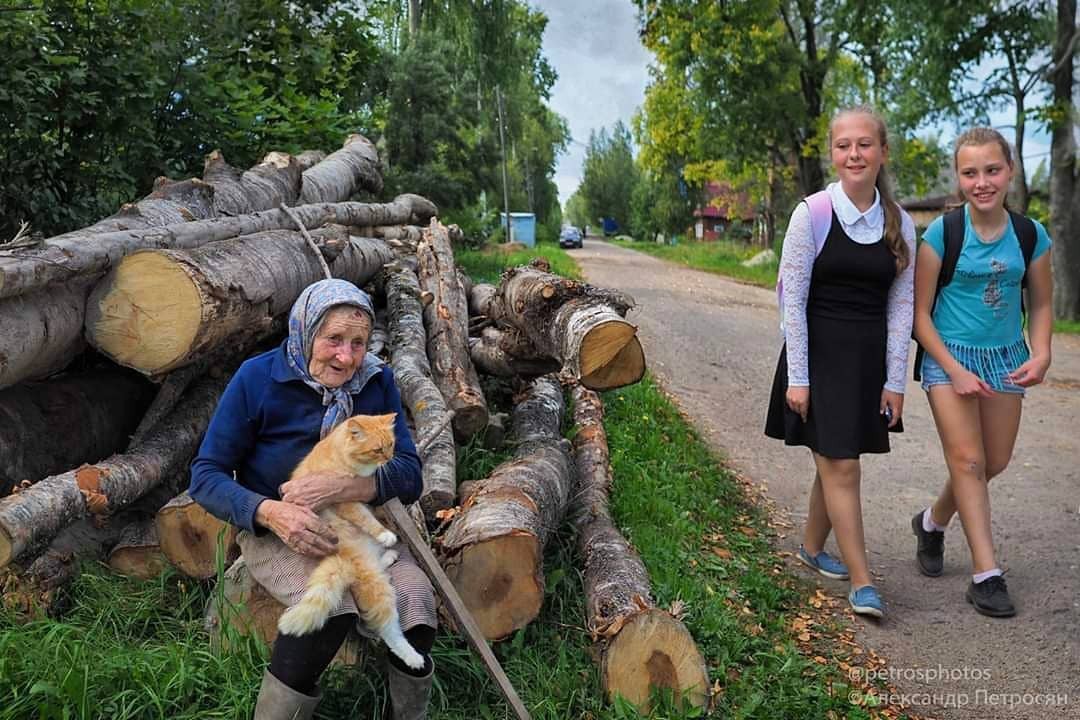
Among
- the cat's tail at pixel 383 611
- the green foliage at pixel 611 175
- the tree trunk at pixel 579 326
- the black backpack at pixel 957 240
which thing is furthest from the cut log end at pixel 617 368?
the green foliage at pixel 611 175

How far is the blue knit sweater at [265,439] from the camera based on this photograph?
2611 millimetres

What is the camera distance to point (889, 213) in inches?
151

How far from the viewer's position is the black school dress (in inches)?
150

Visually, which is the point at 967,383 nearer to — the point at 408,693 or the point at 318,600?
the point at 408,693

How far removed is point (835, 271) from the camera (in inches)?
151

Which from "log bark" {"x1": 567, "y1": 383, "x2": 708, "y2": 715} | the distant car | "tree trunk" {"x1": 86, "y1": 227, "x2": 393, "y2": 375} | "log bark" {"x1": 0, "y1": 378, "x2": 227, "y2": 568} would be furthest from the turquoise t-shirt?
the distant car

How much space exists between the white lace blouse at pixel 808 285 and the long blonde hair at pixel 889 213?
0.08 ft

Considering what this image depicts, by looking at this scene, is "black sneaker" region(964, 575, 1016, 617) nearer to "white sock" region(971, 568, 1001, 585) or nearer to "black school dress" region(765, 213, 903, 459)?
"white sock" region(971, 568, 1001, 585)

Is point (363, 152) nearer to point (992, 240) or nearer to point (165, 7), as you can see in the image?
point (165, 7)

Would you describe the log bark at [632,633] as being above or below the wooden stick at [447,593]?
below

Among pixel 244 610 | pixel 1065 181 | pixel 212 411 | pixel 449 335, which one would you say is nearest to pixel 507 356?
pixel 449 335

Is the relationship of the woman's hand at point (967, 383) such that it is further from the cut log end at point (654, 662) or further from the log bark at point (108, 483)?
the log bark at point (108, 483)

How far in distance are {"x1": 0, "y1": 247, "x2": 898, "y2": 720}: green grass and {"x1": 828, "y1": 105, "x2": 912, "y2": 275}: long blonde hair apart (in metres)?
1.67

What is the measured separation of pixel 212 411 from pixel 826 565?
314cm
